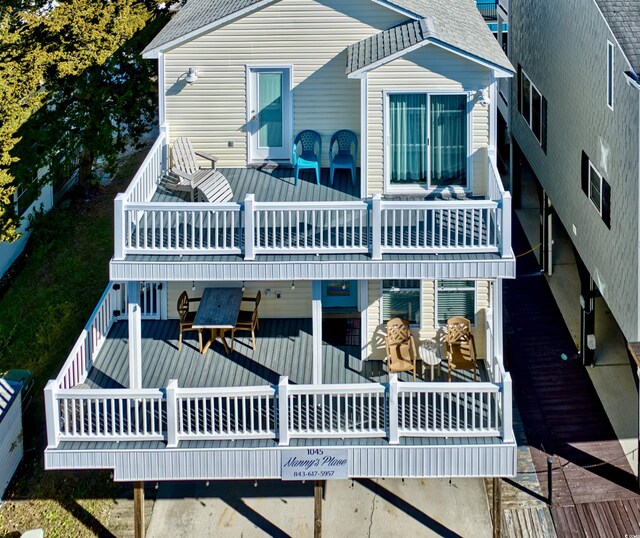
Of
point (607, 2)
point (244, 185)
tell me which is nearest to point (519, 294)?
point (607, 2)

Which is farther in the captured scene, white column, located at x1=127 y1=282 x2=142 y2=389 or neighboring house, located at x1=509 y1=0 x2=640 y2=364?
neighboring house, located at x1=509 y1=0 x2=640 y2=364

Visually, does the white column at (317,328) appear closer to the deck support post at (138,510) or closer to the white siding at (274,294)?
the white siding at (274,294)

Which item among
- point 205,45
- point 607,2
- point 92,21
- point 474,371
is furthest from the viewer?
point 92,21

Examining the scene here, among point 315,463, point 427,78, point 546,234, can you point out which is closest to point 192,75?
point 427,78

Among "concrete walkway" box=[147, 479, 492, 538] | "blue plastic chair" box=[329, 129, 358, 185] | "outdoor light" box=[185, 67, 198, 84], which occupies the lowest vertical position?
"concrete walkway" box=[147, 479, 492, 538]

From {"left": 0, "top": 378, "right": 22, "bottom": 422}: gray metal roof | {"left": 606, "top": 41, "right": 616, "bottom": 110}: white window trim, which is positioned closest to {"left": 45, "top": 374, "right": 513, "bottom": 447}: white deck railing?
{"left": 0, "top": 378, "right": 22, "bottom": 422}: gray metal roof

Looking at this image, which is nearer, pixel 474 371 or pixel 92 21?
pixel 474 371

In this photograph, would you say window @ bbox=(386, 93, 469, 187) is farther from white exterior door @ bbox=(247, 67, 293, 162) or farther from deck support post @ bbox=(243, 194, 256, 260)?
deck support post @ bbox=(243, 194, 256, 260)

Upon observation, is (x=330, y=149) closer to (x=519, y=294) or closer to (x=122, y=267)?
(x=122, y=267)
